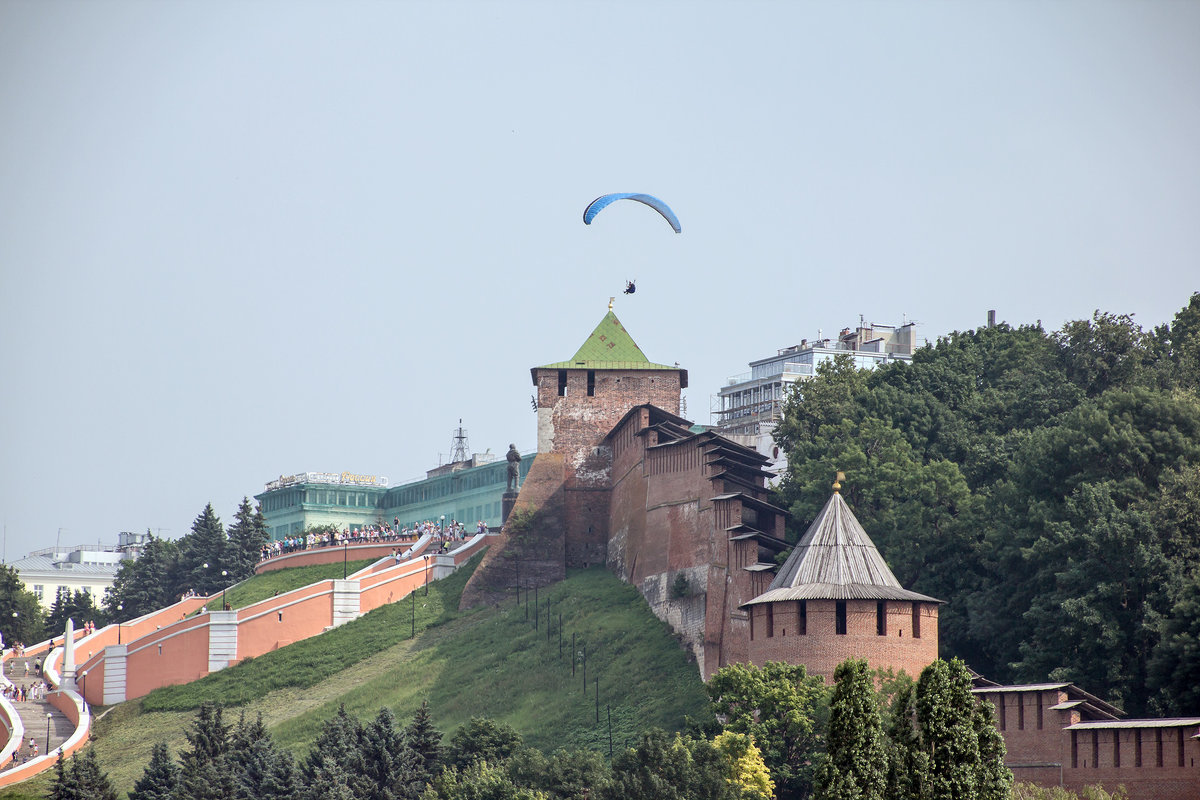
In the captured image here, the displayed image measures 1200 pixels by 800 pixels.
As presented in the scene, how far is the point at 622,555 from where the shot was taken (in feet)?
212

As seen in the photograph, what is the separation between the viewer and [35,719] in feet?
215

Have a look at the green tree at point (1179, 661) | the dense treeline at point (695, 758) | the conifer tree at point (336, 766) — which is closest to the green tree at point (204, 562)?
the dense treeline at point (695, 758)

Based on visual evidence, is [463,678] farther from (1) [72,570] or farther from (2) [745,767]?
(1) [72,570]

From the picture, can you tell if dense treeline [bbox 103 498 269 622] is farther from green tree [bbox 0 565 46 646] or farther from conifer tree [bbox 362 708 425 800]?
conifer tree [bbox 362 708 425 800]

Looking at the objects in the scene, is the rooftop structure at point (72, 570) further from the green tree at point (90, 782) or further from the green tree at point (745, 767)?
the green tree at point (745, 767)

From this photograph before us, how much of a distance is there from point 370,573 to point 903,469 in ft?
82.5

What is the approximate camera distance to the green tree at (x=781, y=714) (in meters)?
42.2

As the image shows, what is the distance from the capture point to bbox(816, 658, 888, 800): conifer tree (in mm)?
30344

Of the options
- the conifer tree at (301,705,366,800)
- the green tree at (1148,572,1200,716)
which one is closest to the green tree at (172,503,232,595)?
the conifer tree at (301,705,366,800)

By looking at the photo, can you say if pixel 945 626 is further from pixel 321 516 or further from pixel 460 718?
pixel 321 516

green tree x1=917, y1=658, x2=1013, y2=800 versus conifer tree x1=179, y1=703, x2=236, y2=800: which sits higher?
→ green tree x1=917, y1=658, x2=1013, y2=800

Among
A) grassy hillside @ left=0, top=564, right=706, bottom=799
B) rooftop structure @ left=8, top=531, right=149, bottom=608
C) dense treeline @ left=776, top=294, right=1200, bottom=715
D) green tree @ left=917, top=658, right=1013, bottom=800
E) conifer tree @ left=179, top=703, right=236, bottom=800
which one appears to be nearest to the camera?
green tree @ left=917, top=658, right=1013, bottom=800

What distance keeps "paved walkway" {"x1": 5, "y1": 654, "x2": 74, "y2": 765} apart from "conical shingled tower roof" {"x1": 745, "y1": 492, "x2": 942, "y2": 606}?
26.6m

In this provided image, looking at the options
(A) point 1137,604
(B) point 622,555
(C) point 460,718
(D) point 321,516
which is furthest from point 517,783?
(D) point 321,516
